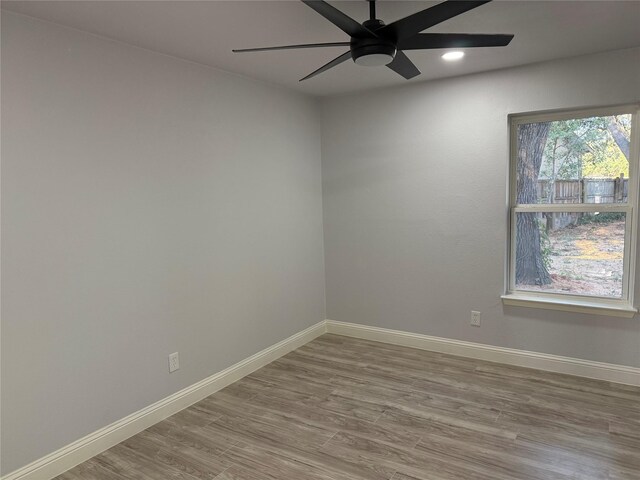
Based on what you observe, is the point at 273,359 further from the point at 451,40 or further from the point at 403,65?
the point at 451,40

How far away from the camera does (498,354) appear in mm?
3623

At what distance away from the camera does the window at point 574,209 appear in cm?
314

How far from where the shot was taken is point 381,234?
13.5 feet

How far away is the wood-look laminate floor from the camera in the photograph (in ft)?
7.48

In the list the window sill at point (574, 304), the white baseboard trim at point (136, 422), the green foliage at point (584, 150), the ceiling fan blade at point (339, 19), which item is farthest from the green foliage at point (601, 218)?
the white baseboard trim at point (136, 422)

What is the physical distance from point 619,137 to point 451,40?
2.02m

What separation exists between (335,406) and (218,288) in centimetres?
123

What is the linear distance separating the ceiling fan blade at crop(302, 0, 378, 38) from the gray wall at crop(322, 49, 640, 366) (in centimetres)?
200

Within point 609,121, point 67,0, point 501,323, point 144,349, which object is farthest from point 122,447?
point 609,121

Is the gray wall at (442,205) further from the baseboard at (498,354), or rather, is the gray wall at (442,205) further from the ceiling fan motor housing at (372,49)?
the ceiling fan motor housing at (372,49)

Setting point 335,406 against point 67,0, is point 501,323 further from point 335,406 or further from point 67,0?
point 67,0

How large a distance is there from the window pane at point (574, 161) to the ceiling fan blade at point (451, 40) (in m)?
1.74

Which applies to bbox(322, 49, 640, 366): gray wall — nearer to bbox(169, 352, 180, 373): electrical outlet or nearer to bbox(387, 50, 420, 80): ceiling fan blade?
bbox(387, 50, 420, 80): ceiling fan blade

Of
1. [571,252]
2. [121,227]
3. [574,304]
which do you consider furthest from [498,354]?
[121,227]
